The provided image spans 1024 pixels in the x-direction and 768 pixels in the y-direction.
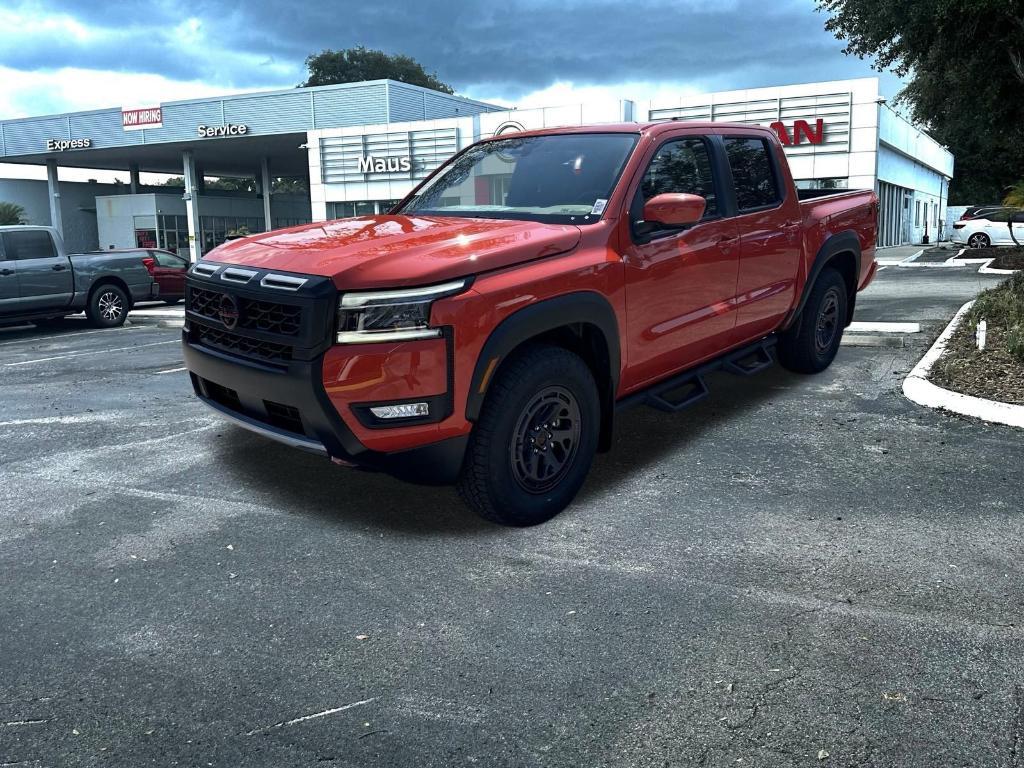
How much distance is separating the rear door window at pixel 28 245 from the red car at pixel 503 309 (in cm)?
1013

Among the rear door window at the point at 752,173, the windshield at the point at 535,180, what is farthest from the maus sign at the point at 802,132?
the windshield at the point at 535,180

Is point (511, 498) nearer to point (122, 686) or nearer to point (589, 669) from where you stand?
point (589, 669)

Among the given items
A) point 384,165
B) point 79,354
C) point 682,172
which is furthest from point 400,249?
point 384,165

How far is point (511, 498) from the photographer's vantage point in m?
3.94

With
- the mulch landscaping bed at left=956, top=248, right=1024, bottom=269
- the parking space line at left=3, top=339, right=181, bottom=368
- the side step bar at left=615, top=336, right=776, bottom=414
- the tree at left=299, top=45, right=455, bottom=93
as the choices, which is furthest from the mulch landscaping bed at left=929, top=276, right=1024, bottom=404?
the tree at left=299, top=45, right=455, bottom=93

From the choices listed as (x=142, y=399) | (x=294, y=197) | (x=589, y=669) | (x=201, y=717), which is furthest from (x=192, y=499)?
(x=294, y=197)

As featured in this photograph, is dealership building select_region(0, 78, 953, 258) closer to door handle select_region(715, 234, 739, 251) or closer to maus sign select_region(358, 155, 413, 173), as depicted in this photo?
maus sign select_region(358, 155, 413, 173)

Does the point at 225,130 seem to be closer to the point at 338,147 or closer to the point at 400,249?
the point at 338,147

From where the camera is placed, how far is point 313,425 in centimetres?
377

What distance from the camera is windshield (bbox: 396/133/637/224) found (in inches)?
182

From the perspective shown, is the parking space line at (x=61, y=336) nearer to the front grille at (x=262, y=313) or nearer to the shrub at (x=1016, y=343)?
the front grille at (x=262, y=313)

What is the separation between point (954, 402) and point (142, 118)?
46.8 metres

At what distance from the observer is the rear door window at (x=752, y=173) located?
222 inches

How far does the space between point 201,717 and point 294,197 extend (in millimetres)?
56291
